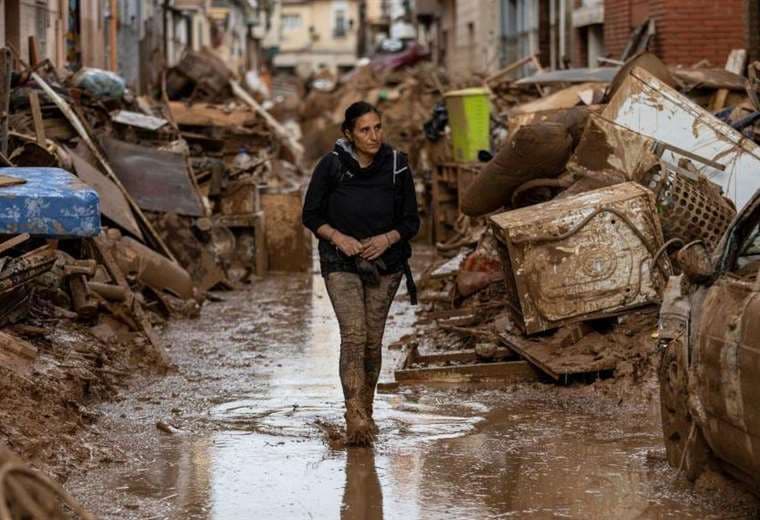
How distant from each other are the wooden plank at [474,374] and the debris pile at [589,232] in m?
0.01

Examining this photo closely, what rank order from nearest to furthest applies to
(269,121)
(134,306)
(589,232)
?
(589,232) < (134,306) < (269,121)

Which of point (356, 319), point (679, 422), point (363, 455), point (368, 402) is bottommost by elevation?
point (363, 455)

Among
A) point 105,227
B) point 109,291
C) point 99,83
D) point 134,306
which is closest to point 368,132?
point 134,306

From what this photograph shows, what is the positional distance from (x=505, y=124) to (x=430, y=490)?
44.4 feet

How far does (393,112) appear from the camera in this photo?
3566 centimetres

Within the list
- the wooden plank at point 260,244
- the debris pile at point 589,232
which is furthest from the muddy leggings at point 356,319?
the wooden plank at point 260,244

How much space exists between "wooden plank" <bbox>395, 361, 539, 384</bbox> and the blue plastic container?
2.43m

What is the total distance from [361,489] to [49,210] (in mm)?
3739

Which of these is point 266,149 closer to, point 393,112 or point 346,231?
point 393,112

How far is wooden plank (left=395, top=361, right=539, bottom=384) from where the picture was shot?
1041cm

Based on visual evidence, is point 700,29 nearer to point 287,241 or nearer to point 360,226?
point 287,241

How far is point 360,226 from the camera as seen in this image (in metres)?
8.61

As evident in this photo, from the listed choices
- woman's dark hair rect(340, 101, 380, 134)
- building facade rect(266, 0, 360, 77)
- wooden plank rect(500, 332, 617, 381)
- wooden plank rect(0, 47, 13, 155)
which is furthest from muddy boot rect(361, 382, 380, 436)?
building facade rect(266, 0, 360, 77)

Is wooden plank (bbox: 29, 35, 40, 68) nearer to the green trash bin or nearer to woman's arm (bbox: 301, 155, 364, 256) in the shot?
the green trash bin
